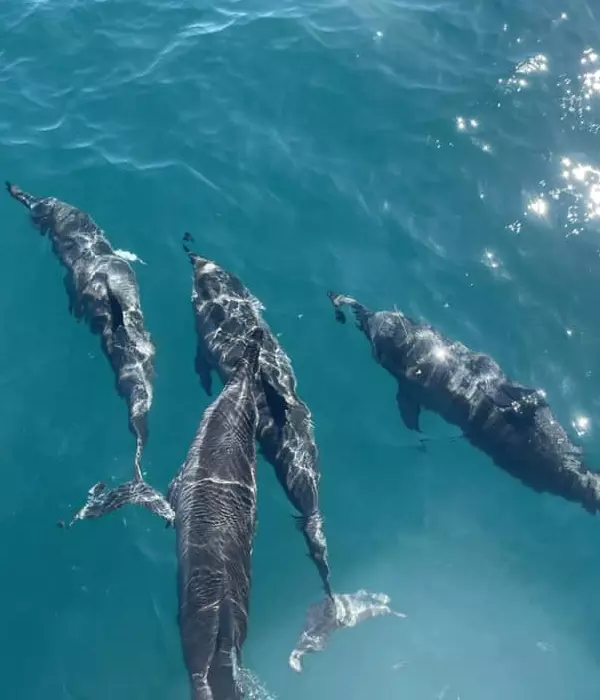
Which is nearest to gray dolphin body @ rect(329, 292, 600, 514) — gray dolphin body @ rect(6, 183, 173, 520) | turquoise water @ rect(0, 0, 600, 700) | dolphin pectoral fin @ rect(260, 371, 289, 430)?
turquoise water @ rect(0, 0, 600, 700)

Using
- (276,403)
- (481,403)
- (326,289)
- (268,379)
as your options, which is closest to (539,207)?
(326,289)

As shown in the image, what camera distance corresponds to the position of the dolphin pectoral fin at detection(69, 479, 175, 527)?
64.0 feet

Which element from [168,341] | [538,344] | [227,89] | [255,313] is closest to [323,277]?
[255,313]

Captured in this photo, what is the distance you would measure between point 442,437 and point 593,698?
8.15 metres

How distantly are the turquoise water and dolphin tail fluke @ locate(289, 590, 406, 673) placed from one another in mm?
676

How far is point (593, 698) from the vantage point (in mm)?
20234

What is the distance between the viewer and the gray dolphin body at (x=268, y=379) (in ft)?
67.7

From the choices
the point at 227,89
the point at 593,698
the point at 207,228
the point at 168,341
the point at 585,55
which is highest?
the point at 585,55

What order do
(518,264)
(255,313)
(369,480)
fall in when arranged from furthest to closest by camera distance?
(518,264), (255,313), (369,480)

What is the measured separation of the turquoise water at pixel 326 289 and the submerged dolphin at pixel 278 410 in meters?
0.71

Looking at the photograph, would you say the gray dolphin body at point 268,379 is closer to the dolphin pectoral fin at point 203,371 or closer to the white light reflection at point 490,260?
the dolphin pectoral fin at point 203,371

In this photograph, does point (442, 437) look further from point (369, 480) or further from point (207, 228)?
point (207, 228)

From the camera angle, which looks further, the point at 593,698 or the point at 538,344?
the point at 538,344

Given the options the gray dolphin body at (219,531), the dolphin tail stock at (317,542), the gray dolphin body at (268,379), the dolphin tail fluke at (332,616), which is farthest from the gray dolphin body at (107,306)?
the dolphin tail fluke at (332,616)
